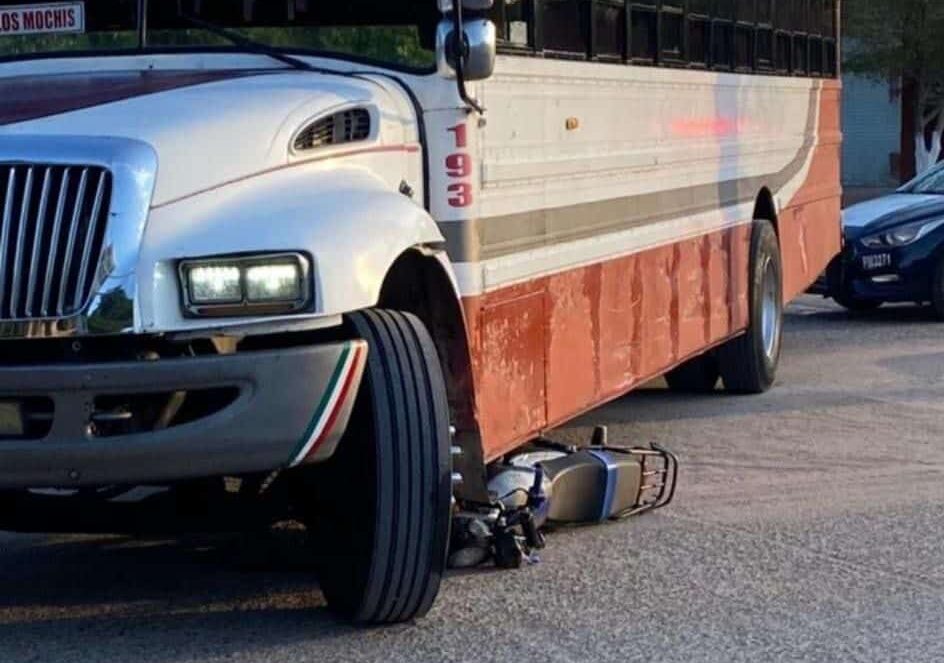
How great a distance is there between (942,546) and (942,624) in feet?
3.77

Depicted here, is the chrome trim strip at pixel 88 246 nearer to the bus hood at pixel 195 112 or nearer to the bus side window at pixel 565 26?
the bus hood at pixel 195 112

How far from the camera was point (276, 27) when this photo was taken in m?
6.42

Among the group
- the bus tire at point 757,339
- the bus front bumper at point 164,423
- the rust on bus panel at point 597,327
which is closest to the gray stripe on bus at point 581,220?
the rust on bus panel at point 597,327

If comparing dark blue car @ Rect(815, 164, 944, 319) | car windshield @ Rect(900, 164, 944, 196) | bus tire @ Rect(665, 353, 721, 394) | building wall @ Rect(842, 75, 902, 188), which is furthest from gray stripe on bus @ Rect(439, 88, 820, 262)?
building wall @ Rect(842, 75, 902, 188)

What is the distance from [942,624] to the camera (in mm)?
6211

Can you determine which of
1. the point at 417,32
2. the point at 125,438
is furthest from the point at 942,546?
the point at 125,438

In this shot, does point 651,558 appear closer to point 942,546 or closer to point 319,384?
point 942,546

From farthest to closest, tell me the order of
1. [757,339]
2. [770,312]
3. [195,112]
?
1. [770,312]
2. [757,339]
3. [195,112]

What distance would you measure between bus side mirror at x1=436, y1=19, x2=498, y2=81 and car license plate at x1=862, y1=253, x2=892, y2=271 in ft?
31.8

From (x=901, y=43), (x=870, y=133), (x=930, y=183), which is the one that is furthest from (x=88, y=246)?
(x=870, y=133)

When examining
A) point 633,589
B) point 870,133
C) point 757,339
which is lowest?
point 633,589

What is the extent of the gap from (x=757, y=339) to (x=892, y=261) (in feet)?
14.7

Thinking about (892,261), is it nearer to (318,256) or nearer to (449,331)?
(449,331)

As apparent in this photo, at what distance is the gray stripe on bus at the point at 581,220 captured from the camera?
6461 millimetres
